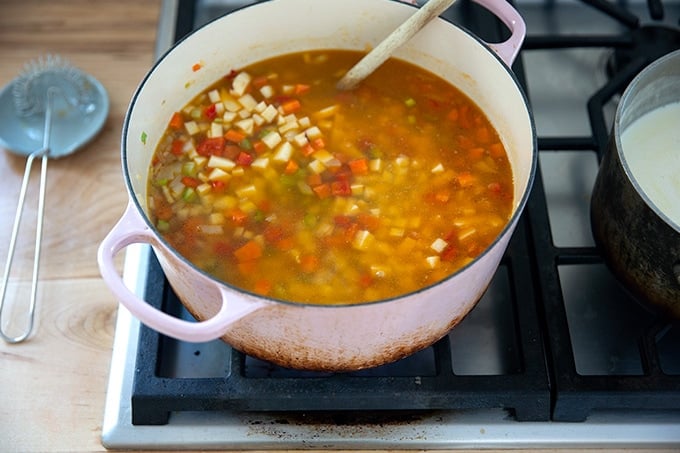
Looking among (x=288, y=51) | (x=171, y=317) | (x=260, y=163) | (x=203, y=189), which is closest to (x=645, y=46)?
(x=288, y=51)

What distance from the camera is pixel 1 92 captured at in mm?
1547

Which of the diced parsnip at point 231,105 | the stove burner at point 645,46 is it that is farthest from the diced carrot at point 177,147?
the stove burner at point 645,46

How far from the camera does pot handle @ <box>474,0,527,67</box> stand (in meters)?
1.24

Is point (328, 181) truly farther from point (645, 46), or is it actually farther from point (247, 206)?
point (645, 46)

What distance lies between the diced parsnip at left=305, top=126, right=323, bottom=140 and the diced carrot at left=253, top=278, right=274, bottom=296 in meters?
0.29

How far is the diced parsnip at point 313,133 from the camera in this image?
136 centimetres

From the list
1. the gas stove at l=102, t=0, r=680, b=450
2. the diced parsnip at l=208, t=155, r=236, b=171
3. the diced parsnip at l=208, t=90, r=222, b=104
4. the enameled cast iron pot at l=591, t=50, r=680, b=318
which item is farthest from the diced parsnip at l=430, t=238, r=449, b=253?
the diced parsnip at l=208, t=90, r=222, b=104

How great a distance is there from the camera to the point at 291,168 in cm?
132

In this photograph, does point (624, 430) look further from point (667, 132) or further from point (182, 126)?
point (182, 126)

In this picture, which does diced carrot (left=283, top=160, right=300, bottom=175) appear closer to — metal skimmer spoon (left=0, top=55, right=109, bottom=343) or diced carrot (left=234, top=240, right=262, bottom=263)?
diced carrot (left=234, top=240, right=262, bottom=263)

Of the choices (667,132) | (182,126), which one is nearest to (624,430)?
(667,132)

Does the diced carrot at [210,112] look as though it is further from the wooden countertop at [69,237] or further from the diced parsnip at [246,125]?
the wooden countertop at [69,237]

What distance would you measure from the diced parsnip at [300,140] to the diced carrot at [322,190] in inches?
3.6

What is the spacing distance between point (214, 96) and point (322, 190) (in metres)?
0.27
